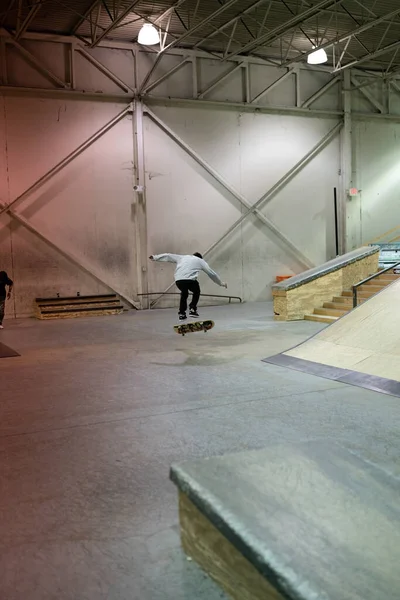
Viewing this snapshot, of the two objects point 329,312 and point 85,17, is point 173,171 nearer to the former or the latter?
point 85,17

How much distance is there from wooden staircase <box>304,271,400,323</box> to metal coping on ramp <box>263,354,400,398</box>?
495cm

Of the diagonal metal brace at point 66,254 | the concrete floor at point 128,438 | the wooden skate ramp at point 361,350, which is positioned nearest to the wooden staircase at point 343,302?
the concrete floor at point 128,438

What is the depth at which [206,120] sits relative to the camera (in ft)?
61.0

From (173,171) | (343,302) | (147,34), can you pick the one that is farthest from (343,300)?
(147,34)

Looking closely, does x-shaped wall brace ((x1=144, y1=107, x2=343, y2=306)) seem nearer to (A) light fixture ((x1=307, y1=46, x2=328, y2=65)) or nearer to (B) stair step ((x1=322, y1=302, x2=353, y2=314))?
(A) light fixture ((x1=307, y1=46, x2=328, y2=65))

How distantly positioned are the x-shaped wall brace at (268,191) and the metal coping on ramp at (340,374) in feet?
33.5

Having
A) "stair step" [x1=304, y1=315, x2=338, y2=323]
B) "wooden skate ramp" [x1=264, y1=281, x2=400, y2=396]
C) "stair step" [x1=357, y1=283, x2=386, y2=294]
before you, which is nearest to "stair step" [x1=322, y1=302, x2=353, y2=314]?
"stair step" [x1=304, y1=315, x2=338, y2=323]

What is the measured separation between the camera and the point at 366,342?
7777 millimetres

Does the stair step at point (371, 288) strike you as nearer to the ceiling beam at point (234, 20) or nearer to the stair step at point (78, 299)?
the stair step at point (78, 299)

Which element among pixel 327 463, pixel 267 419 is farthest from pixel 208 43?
pixel 327 463

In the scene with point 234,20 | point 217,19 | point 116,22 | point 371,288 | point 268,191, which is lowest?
point 371,288

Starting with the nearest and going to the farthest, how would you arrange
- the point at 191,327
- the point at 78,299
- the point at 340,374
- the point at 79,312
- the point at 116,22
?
1. the point at 340,374
2. the point at 191,327
3. the point at 116,22
4. the point at 79,312
5. the point at 78,299

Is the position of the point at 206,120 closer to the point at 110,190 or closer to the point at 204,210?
the point at 204,210

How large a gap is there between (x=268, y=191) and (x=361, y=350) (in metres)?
12.8
